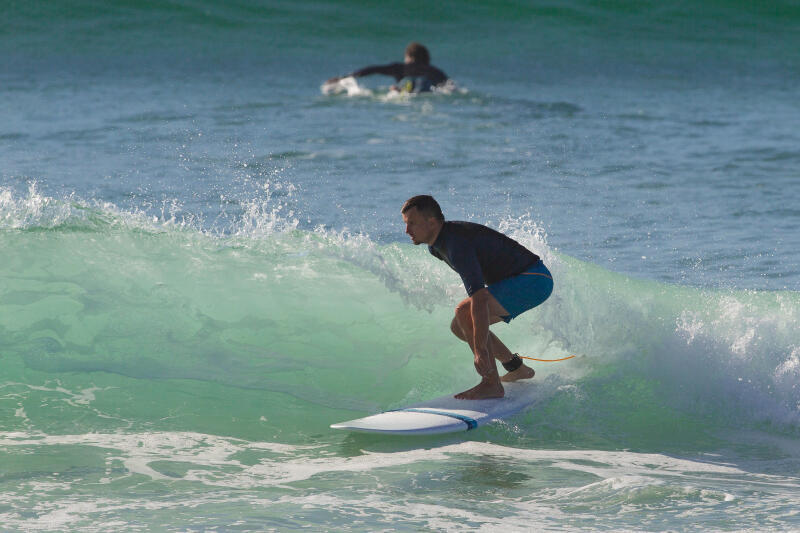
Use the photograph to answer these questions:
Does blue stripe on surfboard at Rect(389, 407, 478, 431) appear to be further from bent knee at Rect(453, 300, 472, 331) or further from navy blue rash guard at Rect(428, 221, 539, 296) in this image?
navy blue rash guard at Rect(428, 221, 539, 296)

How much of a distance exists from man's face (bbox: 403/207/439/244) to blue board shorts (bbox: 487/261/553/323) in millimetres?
557

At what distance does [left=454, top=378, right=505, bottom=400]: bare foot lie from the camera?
599 centimetres

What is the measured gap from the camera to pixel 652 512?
4688mm

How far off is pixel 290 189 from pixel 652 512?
6.61 metres

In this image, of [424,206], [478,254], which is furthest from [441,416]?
[424,206]

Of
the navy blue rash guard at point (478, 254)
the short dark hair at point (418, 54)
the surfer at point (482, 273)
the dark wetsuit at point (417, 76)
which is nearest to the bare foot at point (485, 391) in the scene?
the surfer at point (482, 273)

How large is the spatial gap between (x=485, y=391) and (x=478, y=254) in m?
0.88

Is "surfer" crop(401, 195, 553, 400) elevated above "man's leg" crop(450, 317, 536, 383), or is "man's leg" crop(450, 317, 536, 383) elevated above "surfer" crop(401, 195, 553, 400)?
"surfer" crop(401, 195, 553, 400)

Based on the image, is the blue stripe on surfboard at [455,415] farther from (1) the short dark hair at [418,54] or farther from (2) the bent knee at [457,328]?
(1) the short dark hair at [418,54]

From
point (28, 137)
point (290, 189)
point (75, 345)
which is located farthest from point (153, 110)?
→ point (75, 345)

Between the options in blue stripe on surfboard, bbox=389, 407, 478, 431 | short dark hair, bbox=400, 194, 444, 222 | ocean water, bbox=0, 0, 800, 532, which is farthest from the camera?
blue stripe on surfboard, bbox=389, 407, 478, 431

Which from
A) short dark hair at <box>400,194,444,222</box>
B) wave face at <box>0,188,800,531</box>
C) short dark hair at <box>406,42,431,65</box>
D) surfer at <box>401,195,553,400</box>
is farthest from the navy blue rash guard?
short dark hair at <box>406,42,431,65</box>

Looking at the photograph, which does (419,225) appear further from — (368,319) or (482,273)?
(368,319)

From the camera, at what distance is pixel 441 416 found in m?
5.79
